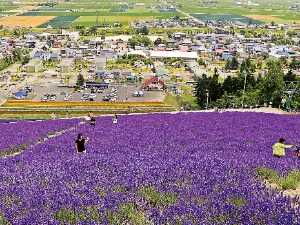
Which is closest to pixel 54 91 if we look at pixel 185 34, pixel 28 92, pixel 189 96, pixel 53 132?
pixel 28 92

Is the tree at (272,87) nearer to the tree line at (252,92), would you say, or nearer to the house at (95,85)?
the tree line at (252,92)

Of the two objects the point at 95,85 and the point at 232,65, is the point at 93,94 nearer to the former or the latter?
the point at 95,85

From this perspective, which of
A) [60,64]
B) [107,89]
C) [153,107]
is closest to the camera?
[153,107]

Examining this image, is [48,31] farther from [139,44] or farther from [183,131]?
[183,131]

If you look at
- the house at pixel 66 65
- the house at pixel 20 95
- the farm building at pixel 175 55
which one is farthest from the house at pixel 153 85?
the farm building at pixel 175 55

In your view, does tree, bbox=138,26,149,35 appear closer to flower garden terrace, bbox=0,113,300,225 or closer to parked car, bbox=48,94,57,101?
parked car, bbox=48,94,57,101
